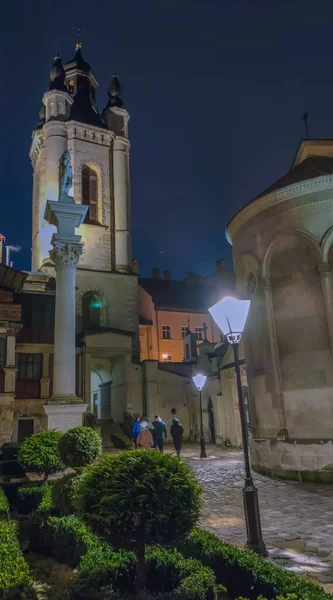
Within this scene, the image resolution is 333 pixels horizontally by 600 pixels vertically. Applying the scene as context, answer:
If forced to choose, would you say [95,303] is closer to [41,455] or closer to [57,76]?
[57,76]

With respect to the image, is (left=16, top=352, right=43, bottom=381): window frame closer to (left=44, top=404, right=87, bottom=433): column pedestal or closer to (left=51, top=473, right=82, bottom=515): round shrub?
(left=44, top=404, right=87, bottom=433): column pedestal

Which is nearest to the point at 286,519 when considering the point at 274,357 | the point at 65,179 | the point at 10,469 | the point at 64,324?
the point at 274,357

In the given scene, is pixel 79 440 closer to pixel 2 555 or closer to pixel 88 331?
pixel 2 555

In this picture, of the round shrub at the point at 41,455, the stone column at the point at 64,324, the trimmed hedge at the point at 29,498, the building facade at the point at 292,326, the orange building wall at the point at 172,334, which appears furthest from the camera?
the orange building wall at the point at 172,334

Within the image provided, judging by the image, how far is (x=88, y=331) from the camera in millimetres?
30406

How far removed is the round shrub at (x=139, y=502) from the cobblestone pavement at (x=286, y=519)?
2118 mm

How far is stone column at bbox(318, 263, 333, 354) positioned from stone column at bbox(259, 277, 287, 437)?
178 centimetres

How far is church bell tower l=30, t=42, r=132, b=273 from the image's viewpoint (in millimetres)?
34906

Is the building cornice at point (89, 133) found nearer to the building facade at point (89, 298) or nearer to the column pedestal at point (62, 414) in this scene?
the building facade at point (89, 298)

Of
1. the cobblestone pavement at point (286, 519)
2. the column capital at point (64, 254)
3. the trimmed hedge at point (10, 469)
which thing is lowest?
the cobblestone pavement at point (286, 519)

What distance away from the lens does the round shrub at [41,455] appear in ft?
33.1

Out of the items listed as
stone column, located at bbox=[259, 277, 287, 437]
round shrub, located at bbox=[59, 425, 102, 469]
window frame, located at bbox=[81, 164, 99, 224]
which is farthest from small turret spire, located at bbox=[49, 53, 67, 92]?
round shrub, located at bbox=[59, 425, 102, 469]

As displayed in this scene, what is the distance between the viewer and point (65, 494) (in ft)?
24.8

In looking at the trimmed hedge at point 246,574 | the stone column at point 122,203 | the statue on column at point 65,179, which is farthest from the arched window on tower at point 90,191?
the trimmed hedge at point 246,574
